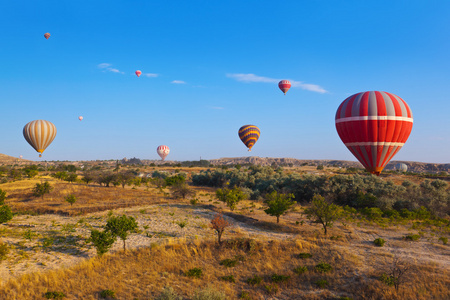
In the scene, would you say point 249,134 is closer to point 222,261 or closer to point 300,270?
point 222,261

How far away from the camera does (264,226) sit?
97.9ft

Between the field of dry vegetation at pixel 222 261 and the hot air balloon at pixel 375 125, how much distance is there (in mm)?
8388

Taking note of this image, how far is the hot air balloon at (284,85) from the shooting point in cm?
6838

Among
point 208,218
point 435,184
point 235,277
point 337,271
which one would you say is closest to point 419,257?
point 337,271

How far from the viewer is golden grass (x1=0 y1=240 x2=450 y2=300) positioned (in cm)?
1554

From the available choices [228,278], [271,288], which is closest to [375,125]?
[271,288]

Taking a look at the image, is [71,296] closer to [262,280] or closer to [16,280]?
[16,280]

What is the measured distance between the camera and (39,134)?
65.2m

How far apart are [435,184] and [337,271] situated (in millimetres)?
40873

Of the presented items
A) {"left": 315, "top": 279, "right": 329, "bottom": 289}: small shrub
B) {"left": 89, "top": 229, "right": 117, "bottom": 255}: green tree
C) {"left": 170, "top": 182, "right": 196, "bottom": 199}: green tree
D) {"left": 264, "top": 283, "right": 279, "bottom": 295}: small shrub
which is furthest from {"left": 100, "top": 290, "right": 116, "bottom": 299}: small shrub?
{"left": 170, "top": 182, "right": 196, "bottom": 199}: green tree

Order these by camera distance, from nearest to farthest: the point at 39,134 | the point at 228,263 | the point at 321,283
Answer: the point at 321,283 → the point at 228,263 → the point at 39,134

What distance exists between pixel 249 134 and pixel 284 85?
2305cm

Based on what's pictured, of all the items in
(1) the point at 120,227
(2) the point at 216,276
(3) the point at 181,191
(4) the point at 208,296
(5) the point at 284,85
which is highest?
(5) the point at 284,85

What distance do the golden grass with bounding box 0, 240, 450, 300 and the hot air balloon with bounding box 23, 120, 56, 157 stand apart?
58352mm
